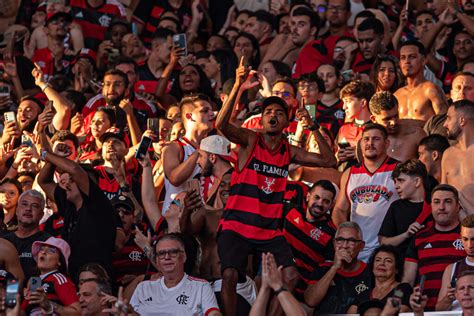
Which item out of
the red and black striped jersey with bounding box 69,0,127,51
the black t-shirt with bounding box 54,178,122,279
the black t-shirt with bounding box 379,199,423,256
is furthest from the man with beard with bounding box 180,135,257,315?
the red and black striped jersey with bounding box 69,0,127,51

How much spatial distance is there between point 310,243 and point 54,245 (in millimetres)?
2258

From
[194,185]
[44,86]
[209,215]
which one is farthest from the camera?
[44,86]

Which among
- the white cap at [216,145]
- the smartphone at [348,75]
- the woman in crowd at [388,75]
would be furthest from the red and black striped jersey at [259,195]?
the smartphone at [348,75]

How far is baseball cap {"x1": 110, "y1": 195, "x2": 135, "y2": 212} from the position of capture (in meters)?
14.2

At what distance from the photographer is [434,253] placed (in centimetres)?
1253

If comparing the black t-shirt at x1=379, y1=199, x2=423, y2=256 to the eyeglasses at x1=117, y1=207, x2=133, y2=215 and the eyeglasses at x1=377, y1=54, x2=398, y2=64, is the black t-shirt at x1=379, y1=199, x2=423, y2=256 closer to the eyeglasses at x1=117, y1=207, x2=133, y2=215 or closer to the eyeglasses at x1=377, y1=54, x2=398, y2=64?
the eyeglasses at x1=117, y1=207, x2=133, y2=215

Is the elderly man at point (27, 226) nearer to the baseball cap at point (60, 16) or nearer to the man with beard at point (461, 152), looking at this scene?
the man with beard at point (461, 152)

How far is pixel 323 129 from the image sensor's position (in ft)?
48.2

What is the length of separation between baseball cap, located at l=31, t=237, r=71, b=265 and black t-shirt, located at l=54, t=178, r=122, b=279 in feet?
0.80

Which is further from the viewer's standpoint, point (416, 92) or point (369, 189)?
point (416, 92)

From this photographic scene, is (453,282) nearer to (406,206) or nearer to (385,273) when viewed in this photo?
(385,273)

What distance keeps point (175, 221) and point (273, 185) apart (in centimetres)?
134

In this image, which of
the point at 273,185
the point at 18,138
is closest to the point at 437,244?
the point at 273,185

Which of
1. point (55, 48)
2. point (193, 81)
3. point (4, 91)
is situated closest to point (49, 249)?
point (193, 81)
